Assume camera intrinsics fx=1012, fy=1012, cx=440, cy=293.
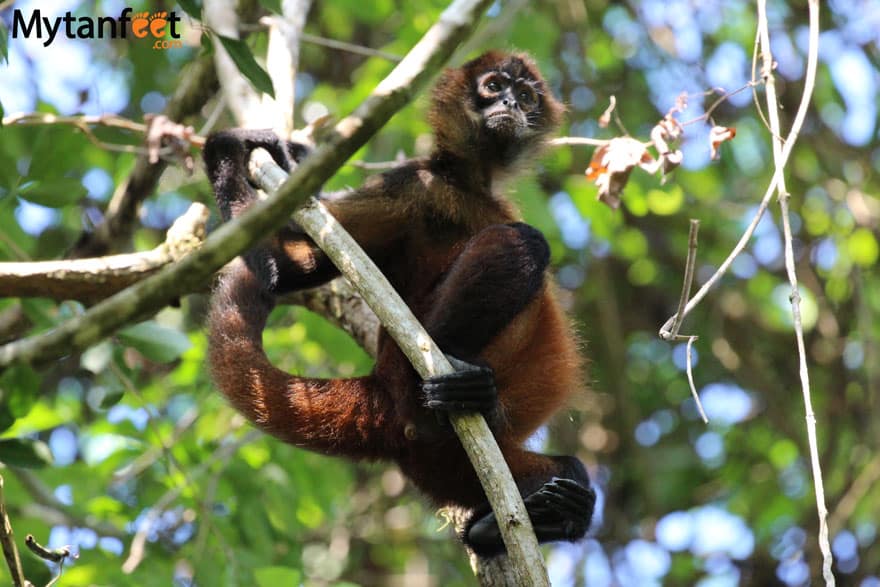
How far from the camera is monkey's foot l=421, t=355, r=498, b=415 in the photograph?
16.2ft

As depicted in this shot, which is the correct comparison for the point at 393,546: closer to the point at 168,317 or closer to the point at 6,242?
the point at 168,317

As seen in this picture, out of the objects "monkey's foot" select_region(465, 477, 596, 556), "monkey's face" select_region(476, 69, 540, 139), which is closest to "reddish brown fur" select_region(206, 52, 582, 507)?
"monkey's foot" select_region(465, 477, 596, 556)

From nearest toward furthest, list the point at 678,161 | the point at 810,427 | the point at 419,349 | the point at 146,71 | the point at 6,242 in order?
the point at 810,427, the point at 419,349, the point at 678,161, the point at 6,242, the point at 146,71

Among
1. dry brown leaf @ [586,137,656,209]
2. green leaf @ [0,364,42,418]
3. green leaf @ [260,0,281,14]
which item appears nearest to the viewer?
green leaf @ [0,364,42,418]

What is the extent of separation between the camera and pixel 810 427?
4.17 metres

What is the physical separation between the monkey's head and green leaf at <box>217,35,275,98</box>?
217 cm

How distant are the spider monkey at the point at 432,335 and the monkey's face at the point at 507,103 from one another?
522mm

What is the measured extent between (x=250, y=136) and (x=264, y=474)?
2898mm

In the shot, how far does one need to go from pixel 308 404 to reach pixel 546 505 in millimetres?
1465

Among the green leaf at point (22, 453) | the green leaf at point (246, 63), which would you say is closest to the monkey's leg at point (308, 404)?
the green leaf at point (22, 453)

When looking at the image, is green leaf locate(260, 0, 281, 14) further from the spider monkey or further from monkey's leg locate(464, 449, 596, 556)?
monkey's leg locate(464, 449, 596, 556)

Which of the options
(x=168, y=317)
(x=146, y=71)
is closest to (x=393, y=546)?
(x=168, y=317)

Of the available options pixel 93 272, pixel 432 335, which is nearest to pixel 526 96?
pixel 432 335

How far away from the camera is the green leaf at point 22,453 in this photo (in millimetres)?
4402
